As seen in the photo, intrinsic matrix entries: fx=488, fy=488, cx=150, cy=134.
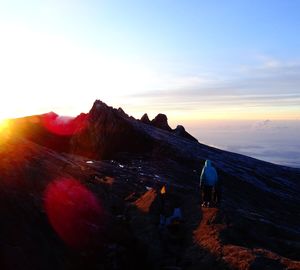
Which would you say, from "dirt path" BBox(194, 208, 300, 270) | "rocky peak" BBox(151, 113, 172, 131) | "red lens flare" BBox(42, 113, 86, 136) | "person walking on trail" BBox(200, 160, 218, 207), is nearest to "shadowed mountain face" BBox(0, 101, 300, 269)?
"dirt path" BBox(194, 208, 300, 270)

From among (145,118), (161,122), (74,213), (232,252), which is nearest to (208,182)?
(74,213)

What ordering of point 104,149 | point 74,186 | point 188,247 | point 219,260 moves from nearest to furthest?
1. point 219,260
2. point 188,247
3. point 74,186
4. point 104,149

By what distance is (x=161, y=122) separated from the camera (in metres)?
122

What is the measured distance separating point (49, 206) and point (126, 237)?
4500 millimetres

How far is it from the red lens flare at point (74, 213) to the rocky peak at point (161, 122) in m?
85.7

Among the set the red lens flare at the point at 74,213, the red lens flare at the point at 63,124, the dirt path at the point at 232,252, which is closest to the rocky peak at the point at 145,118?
the red lens flare at the point at 63,124

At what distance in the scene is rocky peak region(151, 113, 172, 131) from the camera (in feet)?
394

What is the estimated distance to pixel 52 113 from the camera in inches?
4126

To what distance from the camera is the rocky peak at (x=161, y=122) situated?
12017cm

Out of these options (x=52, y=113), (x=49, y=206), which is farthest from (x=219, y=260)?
(x=52, y=113)

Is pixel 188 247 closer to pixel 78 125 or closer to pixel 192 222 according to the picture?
pixel 192 222

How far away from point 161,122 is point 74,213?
9489 cm

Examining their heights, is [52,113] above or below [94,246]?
above

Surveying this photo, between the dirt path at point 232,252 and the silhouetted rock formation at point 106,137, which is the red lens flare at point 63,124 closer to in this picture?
the silhouetted rock formation at point 106,137
